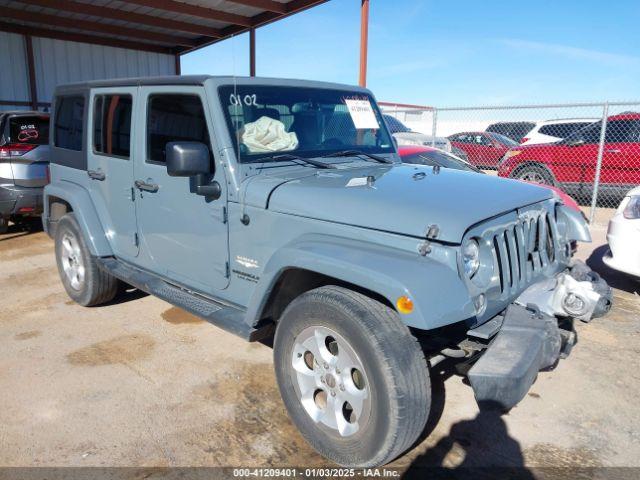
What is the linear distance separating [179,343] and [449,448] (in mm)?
2214

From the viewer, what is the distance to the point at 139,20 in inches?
472

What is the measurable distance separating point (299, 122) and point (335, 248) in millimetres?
1313

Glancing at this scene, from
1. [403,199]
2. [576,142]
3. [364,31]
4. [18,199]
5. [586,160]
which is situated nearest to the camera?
[403,199]

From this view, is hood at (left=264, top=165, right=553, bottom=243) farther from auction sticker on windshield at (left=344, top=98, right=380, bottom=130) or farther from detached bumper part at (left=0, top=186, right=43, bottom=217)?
detached bumper part at (left=0, top=186, right=43, bottom=217)

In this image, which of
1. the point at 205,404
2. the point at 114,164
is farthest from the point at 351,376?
the point at 114,164

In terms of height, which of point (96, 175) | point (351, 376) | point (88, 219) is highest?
point (96, 175)

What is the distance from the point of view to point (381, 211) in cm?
245

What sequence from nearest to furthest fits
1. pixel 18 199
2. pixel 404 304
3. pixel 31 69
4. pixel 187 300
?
1. pixel 404 304
2. pixel 187 300
3. pixel 18 199
4. pixel 31 69

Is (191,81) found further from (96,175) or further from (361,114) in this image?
(96,175)

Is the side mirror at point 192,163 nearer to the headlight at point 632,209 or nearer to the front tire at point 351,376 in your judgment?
the front tire at point 351,376

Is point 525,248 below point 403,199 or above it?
below

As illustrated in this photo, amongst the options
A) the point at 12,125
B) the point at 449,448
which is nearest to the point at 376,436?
the point at 449,448

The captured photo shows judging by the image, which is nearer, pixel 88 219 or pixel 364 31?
pixel 88 219

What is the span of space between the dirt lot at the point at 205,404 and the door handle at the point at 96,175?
123 cm
